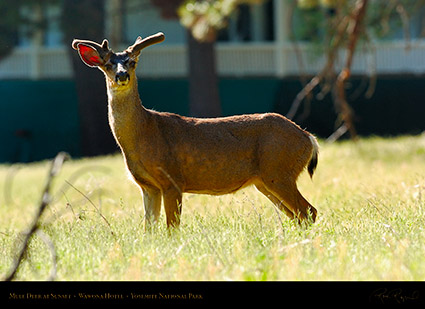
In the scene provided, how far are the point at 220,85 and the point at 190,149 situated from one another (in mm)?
17832

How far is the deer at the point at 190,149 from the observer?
7.48 metres

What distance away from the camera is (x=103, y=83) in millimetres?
23141

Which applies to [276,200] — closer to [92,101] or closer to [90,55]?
[90,55]

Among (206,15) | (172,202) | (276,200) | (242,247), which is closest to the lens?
(242,247)

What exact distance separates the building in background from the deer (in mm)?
16814

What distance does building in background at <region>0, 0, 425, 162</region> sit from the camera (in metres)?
25.1

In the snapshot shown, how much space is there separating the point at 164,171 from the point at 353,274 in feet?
8.08

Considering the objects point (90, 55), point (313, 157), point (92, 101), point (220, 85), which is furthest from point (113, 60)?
point (220, 85)

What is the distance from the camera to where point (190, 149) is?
7.71 m

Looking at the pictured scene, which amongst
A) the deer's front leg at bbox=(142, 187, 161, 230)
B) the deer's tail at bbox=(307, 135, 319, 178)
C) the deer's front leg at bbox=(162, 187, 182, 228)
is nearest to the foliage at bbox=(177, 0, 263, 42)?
the deer's tail at bbox=(307, 135, 319, 178)

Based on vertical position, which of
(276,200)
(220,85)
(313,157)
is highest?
(313,157)

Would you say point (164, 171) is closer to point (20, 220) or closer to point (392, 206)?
point (392, 206)
